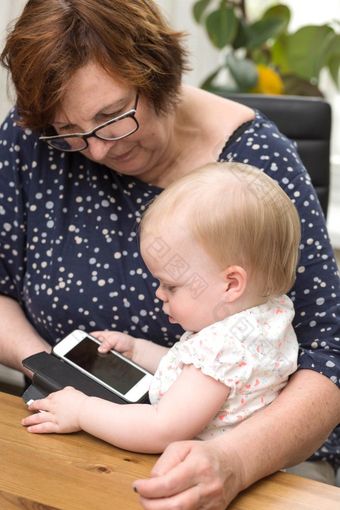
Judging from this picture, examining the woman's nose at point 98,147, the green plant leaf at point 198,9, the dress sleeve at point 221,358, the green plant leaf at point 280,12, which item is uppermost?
the green plant leaf at point 198,9

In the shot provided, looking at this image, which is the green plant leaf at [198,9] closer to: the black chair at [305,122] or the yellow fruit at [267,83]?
the yellow fruit at [267,83]

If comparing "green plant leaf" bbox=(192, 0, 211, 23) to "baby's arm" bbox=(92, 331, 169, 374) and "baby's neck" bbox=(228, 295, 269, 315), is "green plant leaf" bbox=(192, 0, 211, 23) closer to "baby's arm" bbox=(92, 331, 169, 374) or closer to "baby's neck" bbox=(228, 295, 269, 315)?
"baby's arm" bbox=(92, 331, 169, 374)

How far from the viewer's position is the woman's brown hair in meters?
1.23

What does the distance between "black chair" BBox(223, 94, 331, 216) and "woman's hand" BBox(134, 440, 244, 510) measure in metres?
1.03

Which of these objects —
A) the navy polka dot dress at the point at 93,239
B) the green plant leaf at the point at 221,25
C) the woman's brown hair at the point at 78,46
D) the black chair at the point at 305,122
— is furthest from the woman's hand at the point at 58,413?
the green plant leaf at the point at 221,25

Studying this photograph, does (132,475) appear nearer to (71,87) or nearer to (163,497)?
(163,497)

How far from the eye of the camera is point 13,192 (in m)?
1.48

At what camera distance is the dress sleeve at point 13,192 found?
4.86 feet

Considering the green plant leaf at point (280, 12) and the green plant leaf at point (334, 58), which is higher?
the green plant leaf at point (280, 12)

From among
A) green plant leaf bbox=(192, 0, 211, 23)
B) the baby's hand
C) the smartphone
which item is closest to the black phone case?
the smartphone

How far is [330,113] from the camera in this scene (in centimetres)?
188

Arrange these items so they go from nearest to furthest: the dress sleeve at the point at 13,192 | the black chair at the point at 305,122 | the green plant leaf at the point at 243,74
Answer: the dress sleeve at the point at 13,192, the black chair at the point at 305,122, the green plant leaf at the point at 243,74

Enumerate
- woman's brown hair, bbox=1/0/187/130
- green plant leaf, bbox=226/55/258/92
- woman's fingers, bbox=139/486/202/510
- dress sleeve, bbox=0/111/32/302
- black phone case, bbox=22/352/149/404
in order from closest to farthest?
woman's fingers, bbox=139/486/202/510, black phone case, bbox=22/352/149/404, woman's brown hair, bbox=1/0/187/130, dress sleeve, bbox=0/111/32/302, green plant leaf, bbox=226/55/258/92

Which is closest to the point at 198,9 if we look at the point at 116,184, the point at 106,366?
the point at 116,184
